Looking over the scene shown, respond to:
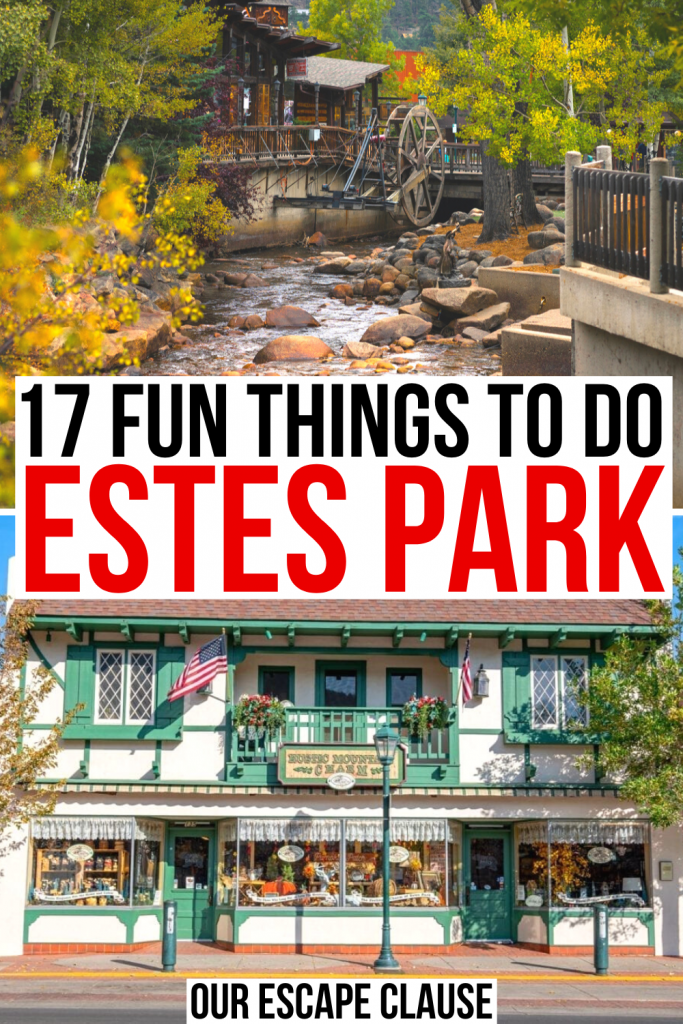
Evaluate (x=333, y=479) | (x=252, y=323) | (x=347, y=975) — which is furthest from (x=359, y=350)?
(x=347, y=975)

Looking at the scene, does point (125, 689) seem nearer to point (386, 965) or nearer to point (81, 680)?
point (81, 680)

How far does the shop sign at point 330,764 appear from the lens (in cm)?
3050

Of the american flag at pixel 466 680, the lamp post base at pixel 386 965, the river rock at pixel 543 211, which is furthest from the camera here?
the american flag at pixel 466 680

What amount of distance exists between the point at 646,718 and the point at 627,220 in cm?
988

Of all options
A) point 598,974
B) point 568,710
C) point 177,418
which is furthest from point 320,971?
point 177,418

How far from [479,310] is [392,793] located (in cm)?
994

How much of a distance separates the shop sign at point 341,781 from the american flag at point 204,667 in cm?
311

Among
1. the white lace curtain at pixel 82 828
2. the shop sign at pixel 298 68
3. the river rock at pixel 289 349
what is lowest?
the white lace curtain at pixel 82 828

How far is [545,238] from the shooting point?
2853cm

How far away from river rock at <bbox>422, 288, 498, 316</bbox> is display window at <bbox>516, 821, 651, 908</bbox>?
1064 cm

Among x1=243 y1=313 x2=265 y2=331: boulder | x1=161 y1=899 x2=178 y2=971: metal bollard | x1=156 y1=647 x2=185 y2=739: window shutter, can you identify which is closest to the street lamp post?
x1=161 y1=899 x2=178 y2=971: metal bollard

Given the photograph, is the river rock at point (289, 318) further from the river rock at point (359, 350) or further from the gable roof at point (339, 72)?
the gable roof at point (339, 72)

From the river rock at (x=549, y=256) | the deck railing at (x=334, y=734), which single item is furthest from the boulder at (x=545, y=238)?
the deck railing at (x=334, y=734)

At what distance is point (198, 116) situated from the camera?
26031 mm
